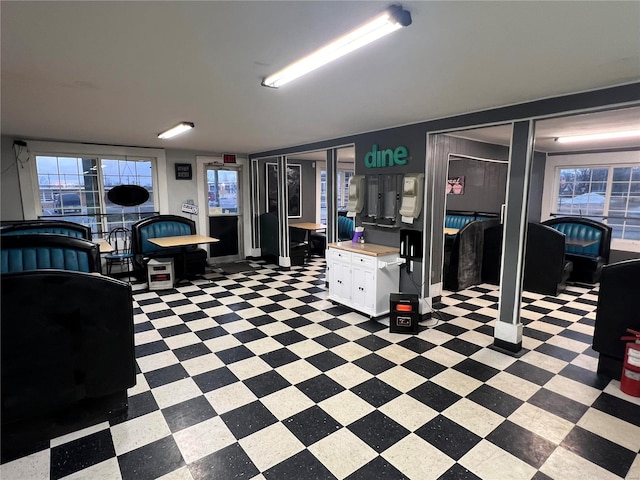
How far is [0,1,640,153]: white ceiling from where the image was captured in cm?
158

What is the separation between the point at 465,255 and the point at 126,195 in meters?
5.76

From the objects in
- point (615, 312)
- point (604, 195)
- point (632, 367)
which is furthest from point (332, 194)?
point (604, 195)

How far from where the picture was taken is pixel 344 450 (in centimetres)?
212

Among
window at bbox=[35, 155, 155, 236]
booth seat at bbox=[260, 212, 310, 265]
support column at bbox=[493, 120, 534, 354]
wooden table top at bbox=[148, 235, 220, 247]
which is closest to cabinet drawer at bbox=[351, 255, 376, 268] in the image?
support column at bbox=[493, 120, 534, 354]

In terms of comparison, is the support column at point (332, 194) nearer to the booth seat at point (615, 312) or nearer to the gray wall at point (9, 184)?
the booth seat at point (615, 312)

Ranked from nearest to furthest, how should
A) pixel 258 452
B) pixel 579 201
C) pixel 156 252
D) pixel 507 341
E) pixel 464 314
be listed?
pixel 258 452, pixel 507 341, pixel 464 314, pixel 156 252, pixel 579 201

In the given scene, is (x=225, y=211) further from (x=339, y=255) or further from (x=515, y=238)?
(x=515, y=238)

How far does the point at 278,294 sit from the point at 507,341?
125 inches

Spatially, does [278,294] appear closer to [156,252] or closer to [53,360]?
[156,252]

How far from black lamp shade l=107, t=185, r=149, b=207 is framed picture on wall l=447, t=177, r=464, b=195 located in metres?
6.04

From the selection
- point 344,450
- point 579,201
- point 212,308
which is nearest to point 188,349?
point 212,308

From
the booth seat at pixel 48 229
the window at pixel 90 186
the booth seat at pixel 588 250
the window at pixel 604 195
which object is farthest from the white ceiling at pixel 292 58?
the window at pixel 604 195

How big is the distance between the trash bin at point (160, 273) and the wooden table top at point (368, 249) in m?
2.76

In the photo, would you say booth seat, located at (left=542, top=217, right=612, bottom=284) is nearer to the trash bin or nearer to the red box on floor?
the red box on floor
